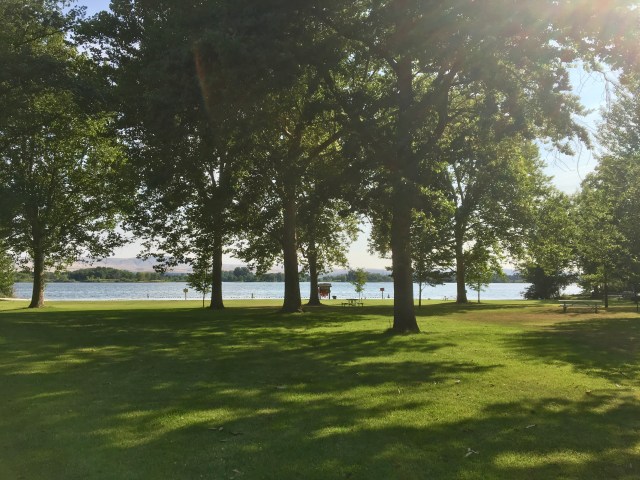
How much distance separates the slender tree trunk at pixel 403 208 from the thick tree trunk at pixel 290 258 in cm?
1070

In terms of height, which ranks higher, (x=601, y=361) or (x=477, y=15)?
(x=477, y=15)

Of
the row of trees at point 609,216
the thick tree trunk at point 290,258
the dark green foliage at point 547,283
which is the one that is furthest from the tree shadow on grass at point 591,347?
the dark green foliage at point 547,283

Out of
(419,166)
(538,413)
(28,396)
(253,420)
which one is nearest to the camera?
(253,420)

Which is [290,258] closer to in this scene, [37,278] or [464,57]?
[464,57]

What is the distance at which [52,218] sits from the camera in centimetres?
3416

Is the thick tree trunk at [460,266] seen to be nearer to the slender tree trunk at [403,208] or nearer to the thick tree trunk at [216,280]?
the thick tree trunk at [216,280]

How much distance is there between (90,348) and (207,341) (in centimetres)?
320

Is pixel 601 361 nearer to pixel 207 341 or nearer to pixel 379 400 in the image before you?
pixel 379 400

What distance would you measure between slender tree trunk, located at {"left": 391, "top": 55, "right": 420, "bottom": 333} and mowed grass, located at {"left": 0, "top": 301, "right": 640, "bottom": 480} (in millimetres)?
3805

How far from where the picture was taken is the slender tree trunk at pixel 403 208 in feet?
50.2

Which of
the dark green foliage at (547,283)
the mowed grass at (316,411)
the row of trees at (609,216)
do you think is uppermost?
the row of trees at (609,216)

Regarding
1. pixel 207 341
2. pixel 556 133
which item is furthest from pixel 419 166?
pixel 207 341

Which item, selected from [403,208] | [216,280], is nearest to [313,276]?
[216,280]

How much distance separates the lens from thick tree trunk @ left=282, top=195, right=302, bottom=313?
28.2 meters
